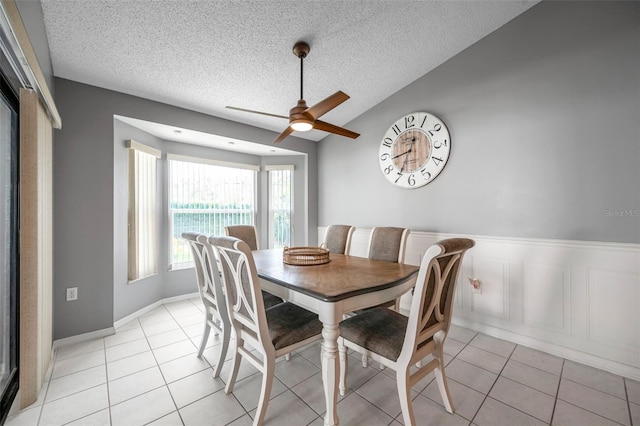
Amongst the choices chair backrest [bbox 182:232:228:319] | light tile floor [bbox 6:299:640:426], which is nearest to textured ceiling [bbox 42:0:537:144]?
chair backrest [bbox 182:232:228:319]

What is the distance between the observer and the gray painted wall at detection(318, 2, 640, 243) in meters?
1.92

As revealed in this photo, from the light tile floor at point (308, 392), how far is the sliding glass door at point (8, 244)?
0.26 meters

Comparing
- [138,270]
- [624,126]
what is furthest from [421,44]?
[138,270]

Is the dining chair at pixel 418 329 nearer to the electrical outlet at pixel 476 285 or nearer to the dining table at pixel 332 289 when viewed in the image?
the dining table at pixel 332 289

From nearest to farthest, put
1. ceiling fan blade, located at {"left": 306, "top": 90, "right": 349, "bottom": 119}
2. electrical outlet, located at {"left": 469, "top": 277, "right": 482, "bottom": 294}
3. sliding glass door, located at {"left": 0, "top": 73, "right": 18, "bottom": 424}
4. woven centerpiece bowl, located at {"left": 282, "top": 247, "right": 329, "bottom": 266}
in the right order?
sliding glass door, located at {"left": 0, "top": 73, "right": 18, "bottom": 424} < ceiling fan blade, located at {"left": 306, "top": 90, "right": 349, "bottom": 119} < woven centerpiece bowl, located at {"left": 282, "top": 247, "right": 329, "bottom": 266} < electrical outlet, located at {"left": 469, "top": 277, "right": 482, "bottom": 294}

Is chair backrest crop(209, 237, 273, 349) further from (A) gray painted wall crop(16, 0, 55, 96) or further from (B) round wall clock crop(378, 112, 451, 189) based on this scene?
(B) round wall clock crop(378, 112, 451, 189)

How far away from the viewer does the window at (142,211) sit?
9.52 feet

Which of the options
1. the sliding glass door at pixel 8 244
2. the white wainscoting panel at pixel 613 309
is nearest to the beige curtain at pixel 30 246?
the sliding glass door at pixel 8 244

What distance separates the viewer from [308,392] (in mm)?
1690

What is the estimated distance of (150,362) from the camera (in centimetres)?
206

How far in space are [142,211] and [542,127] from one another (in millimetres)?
4210

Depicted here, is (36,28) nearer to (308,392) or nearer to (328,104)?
(328,104)

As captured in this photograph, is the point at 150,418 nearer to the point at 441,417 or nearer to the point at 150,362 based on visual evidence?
the point at 150,362

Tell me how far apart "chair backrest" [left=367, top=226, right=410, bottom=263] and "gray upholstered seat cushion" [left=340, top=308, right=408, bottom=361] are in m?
0.70
